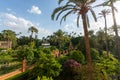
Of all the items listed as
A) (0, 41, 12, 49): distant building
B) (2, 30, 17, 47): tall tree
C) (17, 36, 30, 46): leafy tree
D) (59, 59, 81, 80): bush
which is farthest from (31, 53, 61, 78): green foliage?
(17, 36, 30, 46): leafy tree

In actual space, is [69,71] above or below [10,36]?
below

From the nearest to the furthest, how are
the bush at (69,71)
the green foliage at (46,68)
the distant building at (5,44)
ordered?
the green foliage at (46,68)
the bush at (69,71)
the distant building at (5,44)

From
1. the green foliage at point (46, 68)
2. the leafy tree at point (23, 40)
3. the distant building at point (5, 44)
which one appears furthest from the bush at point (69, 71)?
the leafy tree at point (23, 40)

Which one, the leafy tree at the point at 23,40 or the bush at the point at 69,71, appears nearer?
the bush at the point at 69,71

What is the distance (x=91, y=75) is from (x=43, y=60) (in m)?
9.00

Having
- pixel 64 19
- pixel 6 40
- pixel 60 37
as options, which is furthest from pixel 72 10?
pixel 6 40

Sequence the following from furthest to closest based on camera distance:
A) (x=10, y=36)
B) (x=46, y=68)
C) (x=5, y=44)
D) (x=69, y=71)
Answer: (x=10, y=36) → (x=5, y=44) → (x=69, y=71) → (x=46, y=68)

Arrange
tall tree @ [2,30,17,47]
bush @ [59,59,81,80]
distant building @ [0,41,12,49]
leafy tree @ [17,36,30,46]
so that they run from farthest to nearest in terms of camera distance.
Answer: leafy tree @ [17,36,30,46] → tall tree @ [2,30,17,47] → distant building @ [0,41,12,49] → bush @ [59,59,81,80]

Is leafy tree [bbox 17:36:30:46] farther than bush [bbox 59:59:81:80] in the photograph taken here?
Yes

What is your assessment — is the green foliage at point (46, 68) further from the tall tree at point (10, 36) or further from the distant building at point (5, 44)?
the tall tree at point (10, 36)

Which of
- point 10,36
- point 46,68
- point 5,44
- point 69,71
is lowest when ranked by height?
point 69,71

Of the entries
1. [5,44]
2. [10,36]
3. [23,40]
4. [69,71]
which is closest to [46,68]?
[69,71]

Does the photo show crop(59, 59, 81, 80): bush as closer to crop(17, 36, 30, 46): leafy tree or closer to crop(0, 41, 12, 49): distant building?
crop(0, 41, 12, 49): distant building

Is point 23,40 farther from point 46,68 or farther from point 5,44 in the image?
point 46,68
